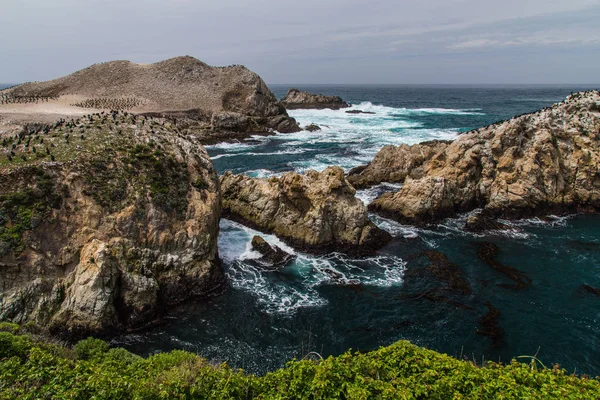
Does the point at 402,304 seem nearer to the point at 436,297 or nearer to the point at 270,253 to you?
the point at 436,297

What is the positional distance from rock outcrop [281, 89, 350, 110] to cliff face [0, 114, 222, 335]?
117 meters

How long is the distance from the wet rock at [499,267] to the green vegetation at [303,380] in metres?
15.9

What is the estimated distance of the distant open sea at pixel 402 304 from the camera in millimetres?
20000

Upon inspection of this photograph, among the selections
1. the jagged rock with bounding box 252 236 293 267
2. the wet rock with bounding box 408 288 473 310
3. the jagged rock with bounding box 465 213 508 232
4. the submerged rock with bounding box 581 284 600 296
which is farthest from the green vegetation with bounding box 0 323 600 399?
the jagged rock with bounding box 465 213 508 232

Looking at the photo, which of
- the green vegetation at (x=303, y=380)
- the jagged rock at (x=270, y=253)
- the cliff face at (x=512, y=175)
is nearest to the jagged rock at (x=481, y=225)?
the cliff face at (x=512, y=175)

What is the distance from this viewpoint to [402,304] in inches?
936

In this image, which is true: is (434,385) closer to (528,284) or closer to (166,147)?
(528,284)

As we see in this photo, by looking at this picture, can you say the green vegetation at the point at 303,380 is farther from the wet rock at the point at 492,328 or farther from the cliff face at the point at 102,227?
the wet rock at the point at 492,328

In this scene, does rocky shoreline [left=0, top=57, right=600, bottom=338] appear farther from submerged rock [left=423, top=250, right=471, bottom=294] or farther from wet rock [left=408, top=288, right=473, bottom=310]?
wet rock [left=408, top=288, right=473, bottom=310]

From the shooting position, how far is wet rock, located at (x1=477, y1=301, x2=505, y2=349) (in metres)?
20.5

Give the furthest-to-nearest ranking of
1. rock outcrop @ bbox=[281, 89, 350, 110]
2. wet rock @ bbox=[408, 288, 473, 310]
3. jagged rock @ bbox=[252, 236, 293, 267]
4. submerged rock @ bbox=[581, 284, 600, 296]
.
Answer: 1. rock outcrop @ bbox=[281, 89, 350, 110]
2. jagged rock @ bbox=[252, 236, 293, 267]
3. submerged rock @ bbox=[581, 284, 600, 296]
4. wet rock @ bbox=[408, 288, 473, 310]

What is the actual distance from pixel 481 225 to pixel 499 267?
23.4ft

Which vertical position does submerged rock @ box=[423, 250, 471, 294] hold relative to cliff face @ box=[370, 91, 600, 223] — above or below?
below

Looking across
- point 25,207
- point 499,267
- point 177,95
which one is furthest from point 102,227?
point 177,95
